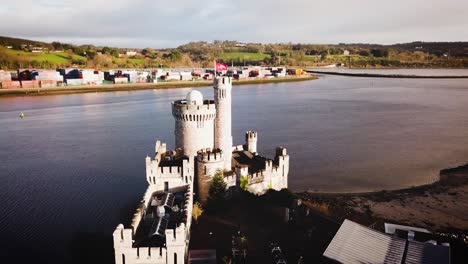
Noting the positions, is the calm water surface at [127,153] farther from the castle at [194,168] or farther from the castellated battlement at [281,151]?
the castellated battlement at [281,151]

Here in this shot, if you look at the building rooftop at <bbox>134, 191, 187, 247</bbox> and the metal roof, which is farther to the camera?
the building rooftop at <bbox>134, 191, 187, 247</bbox>

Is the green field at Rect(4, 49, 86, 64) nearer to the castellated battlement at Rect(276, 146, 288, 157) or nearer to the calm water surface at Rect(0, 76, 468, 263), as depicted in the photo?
the calm water surface at Rect(0, 76, 468, 263)

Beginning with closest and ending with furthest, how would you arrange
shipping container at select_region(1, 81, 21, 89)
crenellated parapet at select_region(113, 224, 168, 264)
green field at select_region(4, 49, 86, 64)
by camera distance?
crenellated parapet at select_region(113, 224, 168, 264) < shipping container at select_region(1, 81, 21, 89) < green field at select_region(4, 49, 86, 64)

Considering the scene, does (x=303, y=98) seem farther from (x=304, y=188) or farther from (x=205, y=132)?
(x=205, y=132)

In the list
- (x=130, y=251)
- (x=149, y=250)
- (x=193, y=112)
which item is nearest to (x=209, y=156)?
(x=193, y=112)


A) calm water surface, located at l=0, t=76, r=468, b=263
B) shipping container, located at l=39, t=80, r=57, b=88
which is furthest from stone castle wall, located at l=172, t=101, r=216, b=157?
shipping container, located at l=39, t=80, r=57, b=88

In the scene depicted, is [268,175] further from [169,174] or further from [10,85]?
[10,85]

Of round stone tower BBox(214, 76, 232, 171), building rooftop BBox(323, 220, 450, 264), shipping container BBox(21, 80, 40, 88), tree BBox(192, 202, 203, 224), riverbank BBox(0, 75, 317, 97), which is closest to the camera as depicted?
building rooftop BBox(323, 220, 450, 264)

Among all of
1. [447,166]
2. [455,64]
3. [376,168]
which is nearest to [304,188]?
[376,168]
